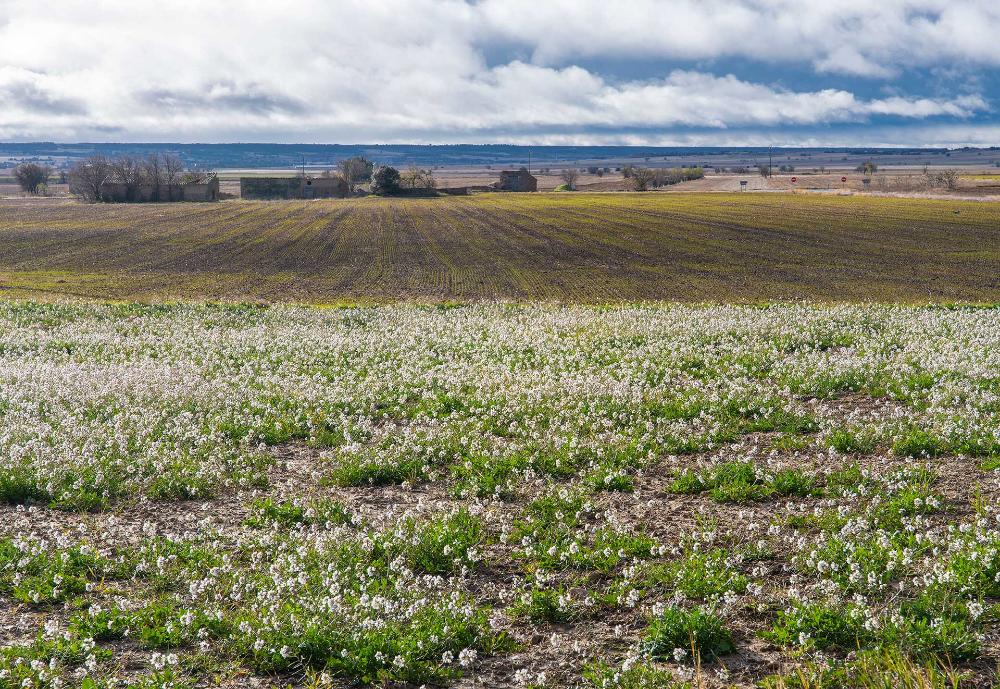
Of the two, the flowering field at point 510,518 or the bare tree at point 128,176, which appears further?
the bare tree at point 128,176

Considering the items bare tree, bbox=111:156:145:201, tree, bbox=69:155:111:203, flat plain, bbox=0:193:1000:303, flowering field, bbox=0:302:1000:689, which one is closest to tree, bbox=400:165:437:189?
bare tree, bbox=111:156:145:201

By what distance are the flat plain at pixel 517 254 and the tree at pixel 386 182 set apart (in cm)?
4827

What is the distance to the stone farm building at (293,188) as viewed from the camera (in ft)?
542

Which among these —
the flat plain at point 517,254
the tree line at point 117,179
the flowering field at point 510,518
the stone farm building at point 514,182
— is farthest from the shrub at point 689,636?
the stone farm building at point 514,182

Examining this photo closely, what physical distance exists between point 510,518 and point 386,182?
15548cm

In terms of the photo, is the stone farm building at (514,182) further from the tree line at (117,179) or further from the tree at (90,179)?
the tree at (90,179)

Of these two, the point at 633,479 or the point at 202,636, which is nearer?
the point at 202,636

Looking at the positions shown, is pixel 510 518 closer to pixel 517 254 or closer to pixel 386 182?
pixel 517 254

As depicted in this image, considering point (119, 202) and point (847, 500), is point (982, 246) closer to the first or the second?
point (847, 500)

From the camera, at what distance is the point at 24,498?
33.4ft

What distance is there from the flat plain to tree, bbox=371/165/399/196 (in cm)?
4827

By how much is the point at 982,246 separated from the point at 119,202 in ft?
457

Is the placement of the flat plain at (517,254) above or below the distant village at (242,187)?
below

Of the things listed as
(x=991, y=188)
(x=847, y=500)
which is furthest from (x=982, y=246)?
(x=991, y=188)
